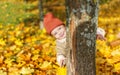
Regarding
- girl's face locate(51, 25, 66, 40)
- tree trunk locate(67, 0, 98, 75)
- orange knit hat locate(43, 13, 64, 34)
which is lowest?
tree trunk locate(67, 0, 98, 75)

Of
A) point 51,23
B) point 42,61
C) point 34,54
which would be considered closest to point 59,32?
point 51,23

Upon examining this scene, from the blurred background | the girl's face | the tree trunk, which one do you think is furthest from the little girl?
the tree trunk

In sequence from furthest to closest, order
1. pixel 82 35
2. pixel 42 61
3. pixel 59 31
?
pixel 42 61, pixel 59 31, pixel 82 35

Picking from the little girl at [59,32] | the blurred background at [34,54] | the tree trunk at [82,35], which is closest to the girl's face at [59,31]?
the little girl at [59,32]

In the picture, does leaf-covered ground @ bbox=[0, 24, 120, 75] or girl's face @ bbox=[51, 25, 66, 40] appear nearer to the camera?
girl's face @ bbox=[51, 25, 66, 40]

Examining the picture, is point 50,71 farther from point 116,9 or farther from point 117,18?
point 116,9

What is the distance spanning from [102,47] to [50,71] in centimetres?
161

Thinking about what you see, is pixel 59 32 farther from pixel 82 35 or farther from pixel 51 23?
pixel 82 35

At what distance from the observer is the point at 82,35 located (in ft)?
14.7

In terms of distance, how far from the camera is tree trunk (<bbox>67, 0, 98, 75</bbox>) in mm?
4406

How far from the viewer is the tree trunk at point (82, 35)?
4.41 m

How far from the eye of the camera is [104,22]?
14.6 meters

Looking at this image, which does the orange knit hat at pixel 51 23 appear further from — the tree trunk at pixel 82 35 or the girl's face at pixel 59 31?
the tree trunk at pixel 82 35

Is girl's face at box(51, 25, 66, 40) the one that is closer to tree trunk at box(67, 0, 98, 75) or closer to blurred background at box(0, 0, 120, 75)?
blurred background at box(0, 0, 120, 75)
